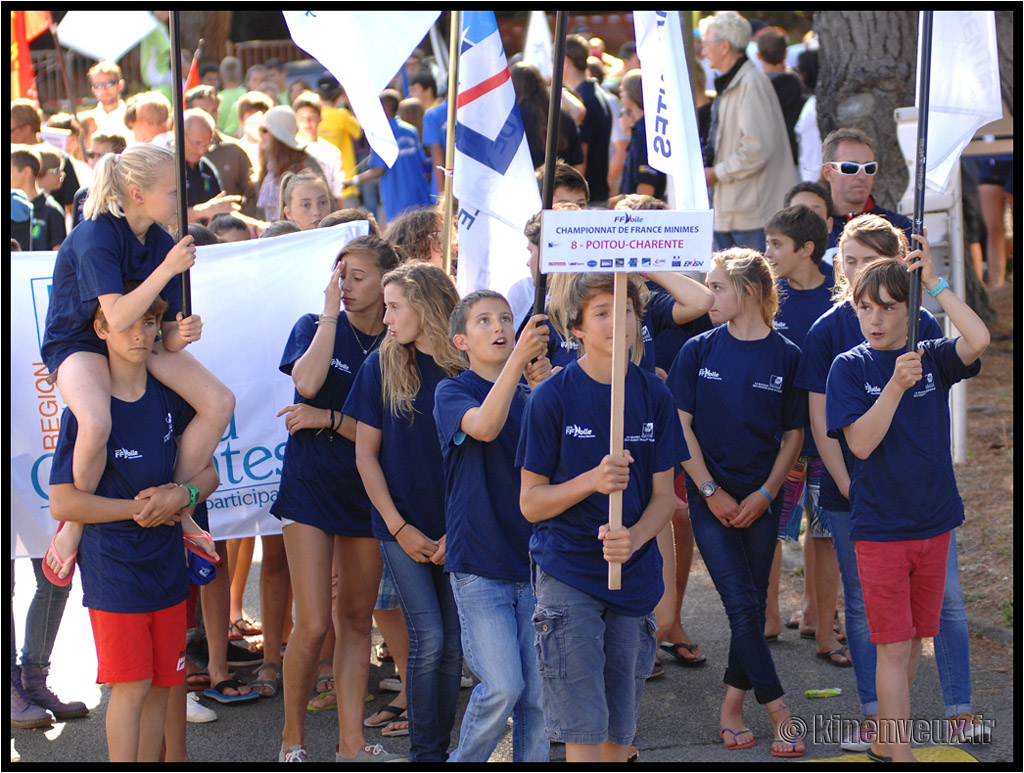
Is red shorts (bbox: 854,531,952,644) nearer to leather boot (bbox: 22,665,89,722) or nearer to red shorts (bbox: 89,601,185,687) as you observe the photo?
red shorts (bbox: 89,601,185,687)

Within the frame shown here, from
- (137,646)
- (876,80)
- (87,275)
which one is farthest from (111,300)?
(876,80)

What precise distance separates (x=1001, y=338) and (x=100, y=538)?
9.27 meters

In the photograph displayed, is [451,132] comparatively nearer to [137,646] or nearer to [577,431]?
[577,431]

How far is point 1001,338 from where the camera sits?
11047 millimetres

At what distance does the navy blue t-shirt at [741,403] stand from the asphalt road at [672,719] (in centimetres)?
101

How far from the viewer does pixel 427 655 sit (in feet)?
14.3

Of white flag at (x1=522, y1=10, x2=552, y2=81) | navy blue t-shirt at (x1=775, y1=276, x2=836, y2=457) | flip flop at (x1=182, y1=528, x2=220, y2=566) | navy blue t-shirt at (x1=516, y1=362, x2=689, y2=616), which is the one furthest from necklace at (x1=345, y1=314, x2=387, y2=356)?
white flag at (x1=522, y1=10, x2=552, y2=81)

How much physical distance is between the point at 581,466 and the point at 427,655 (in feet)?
3.51

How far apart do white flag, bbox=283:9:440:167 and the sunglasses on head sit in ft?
7.76

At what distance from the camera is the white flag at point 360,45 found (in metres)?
5.20

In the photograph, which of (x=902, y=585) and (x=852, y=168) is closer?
(x=902, y=585)

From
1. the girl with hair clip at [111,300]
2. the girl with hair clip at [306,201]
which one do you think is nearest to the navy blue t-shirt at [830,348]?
the girl with hair clip at [111,300]

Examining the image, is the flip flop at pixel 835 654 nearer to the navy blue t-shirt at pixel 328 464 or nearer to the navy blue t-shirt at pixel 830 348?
the navy blue t-shirt at pixel 830 348

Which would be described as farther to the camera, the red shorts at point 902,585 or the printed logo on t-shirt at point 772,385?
the printed logo on t-shirt at point 772,385
